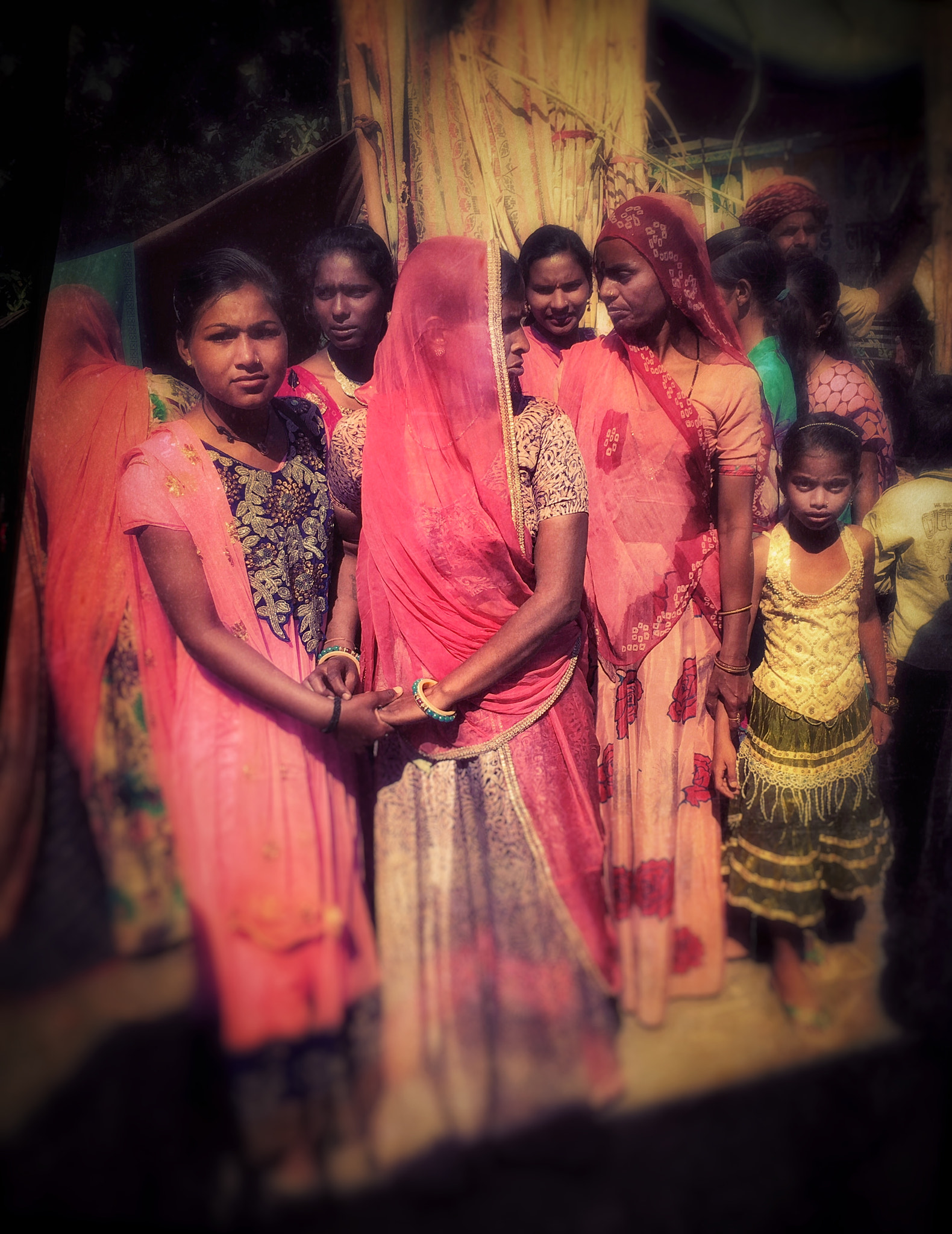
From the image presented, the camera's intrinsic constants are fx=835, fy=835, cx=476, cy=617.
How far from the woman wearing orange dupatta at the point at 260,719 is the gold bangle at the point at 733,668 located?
103cm

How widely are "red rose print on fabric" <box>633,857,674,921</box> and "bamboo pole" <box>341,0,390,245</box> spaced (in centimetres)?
204

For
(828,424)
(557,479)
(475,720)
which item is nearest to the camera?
(557,479)

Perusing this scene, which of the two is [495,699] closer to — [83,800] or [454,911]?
[454,911]

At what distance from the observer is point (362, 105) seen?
7.94ft

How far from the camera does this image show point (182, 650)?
238cm

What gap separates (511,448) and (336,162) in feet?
3.29

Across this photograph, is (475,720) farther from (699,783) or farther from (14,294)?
(14,294)

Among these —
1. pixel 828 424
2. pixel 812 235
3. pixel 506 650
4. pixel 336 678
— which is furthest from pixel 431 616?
pixel 812 235

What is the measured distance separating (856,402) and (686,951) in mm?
1800

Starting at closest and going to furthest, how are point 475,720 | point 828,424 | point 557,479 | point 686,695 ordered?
point 557,479 → point 475,720 → point 828,424 → point 686,695

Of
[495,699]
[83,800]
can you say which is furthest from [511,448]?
[83,800]

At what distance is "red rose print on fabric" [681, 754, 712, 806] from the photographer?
263cm

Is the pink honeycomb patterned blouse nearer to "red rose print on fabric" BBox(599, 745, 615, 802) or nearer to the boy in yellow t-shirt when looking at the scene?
the boy in yellow t-shirt

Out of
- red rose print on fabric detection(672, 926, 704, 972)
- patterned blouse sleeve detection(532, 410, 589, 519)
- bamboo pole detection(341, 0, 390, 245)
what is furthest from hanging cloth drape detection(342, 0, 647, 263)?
red rose print on fabric detection(672, 926, 704, 972)
